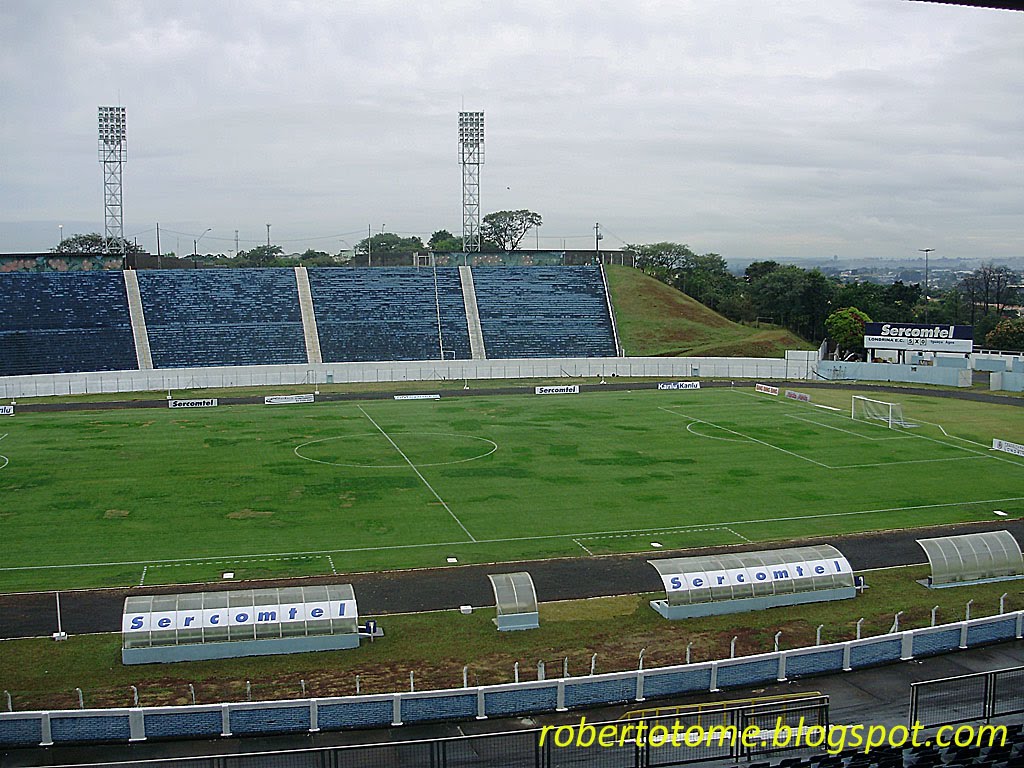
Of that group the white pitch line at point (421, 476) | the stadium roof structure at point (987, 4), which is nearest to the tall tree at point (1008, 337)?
the white pitch line at point (421, 476)

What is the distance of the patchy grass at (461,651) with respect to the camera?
2183cm

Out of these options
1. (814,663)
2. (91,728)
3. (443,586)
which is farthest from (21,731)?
(814,663)

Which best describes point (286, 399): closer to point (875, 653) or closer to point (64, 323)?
point (64, 323)

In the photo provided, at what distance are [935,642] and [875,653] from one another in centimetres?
174

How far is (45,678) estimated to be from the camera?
872 inches

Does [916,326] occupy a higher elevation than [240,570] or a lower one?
higher

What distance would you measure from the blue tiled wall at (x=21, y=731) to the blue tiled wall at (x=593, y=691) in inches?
406

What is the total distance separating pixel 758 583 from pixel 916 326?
195 ft

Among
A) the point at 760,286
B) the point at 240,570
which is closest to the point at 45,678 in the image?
the point at 240,570

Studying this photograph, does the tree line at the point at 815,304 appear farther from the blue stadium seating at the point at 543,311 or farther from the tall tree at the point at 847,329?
the blue stadium seating at the point at 543,311

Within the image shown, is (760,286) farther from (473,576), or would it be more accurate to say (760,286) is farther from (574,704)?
(574,704)

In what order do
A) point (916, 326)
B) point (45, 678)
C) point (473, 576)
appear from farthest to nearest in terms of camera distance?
point (916, 326) → point (473, 576) → point (45, 678)

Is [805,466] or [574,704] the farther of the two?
[805,466]

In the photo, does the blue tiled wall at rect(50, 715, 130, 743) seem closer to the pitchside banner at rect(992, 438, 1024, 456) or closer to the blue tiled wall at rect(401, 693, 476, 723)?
the blue tiled wall at rect(401, 693, 476, 723)
